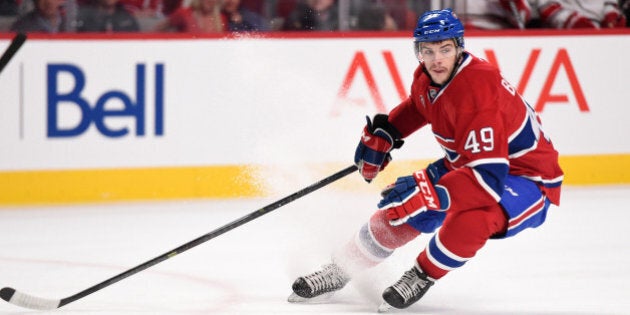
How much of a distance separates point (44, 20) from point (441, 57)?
10.0 feet

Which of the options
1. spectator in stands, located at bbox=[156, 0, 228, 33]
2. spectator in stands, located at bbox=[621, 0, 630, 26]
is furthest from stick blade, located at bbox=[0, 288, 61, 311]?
spectator in stands, located at bbox=[621, 0, 630, 26]

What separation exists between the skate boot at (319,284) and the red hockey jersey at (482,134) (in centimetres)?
49

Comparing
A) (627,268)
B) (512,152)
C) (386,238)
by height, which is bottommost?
(627,268)

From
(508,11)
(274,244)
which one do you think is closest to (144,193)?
(274,244)

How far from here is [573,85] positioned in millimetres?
6273

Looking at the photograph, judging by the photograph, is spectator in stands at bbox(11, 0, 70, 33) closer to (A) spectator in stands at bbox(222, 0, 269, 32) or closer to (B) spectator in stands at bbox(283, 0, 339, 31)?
(A) spectator in stands at bbox(222, 0, 269, 32)

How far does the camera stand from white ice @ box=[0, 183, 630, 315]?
11.6ft

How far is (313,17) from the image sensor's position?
608 centimetres

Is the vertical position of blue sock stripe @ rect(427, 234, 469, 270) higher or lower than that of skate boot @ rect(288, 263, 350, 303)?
higher

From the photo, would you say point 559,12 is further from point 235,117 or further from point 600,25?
point 235,117

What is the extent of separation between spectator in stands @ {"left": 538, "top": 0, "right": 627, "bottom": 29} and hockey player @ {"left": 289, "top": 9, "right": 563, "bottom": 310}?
121 inches

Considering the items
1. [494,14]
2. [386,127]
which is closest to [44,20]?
[494,14]

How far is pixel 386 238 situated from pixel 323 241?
56 cm

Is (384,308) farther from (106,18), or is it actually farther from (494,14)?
(494,14)
